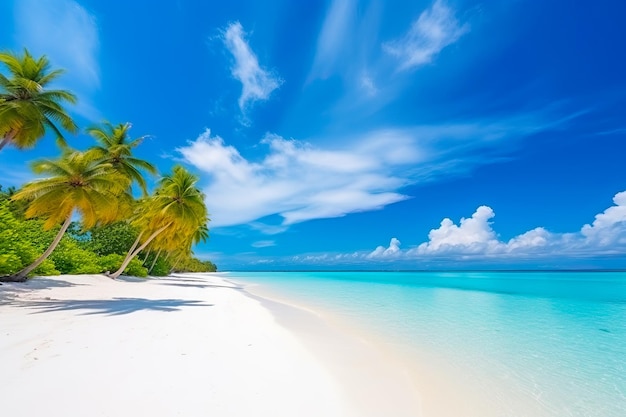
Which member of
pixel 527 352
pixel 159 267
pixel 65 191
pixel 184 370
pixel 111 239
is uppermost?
pixel 111 239

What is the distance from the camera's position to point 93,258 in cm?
2222

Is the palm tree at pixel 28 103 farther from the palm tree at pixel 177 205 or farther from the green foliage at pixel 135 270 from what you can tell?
the green foliage at pixel 135 270

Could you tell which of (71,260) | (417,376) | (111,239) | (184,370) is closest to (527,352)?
(417,376)

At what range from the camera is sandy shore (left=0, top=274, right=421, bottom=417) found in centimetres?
313

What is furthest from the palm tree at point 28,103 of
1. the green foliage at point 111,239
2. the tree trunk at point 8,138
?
the green foliage at point 111,239

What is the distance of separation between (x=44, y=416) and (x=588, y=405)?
19.9 ft

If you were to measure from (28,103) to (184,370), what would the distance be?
13.8m

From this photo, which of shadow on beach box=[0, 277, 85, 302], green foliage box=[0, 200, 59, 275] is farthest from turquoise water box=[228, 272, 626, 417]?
green foliage box=[0, 200, 59, 275]

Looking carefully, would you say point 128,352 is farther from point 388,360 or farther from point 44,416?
point 388,360

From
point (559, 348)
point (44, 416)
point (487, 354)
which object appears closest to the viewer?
point (44, 416)

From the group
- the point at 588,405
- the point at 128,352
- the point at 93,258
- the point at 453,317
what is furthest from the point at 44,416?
the point at 93,258

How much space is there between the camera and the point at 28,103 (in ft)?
41.3

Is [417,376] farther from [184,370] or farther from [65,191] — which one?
[65,191]

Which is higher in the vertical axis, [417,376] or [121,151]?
[121,151]
